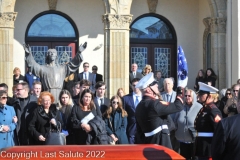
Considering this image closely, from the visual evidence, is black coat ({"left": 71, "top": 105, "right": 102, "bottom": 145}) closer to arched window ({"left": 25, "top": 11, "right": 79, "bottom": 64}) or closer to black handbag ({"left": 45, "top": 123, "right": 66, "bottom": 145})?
black handbag ({"left": 45, "top": 123, "right": 66, "bottom": 145})

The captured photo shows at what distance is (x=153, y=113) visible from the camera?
8.24 meters

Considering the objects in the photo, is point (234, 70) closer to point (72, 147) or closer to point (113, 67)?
point (113, 67)

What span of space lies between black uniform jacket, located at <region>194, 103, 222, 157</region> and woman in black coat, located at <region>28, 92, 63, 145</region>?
7.63 ft

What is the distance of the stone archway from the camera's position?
62.5 ft

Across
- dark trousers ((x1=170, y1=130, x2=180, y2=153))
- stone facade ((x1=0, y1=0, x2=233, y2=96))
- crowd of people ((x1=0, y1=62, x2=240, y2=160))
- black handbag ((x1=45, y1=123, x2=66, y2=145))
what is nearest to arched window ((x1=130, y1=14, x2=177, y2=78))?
stone facade ((x1=0, y1=0, x2=233, y2=96))

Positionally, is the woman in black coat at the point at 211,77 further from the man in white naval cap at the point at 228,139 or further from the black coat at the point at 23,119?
the man in white naval cap at the point at 228,139

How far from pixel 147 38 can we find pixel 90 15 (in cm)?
213

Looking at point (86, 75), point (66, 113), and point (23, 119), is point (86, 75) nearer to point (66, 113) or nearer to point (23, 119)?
point (66, 113)

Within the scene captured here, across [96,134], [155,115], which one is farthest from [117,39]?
[155,115]

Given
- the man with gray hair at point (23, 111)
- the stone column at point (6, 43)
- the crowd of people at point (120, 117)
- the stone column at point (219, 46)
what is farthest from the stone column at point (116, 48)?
the man with gray hair at point (23, 111)

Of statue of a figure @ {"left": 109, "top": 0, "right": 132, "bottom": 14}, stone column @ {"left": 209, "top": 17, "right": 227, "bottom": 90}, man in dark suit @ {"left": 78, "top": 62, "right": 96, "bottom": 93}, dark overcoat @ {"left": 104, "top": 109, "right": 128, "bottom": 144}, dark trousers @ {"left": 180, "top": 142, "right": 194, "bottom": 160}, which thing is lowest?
dark trousers @ {"left": 180, "top": 142, "right": 194, "bottom": 160}

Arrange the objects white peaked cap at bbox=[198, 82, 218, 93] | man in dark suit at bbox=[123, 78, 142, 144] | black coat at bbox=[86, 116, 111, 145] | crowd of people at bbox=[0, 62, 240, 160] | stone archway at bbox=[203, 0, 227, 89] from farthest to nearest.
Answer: stone archway at bbox=[203, 0, 227, 89] → man in dark suit at bbox=[123, 78, 142, 144] → black coat at bbox=[86, 116, 111, 145] → white peaked cap at bbox=[198, 82, 218, 93] → crowd of people at bbox=[0, 62, 240, 160]

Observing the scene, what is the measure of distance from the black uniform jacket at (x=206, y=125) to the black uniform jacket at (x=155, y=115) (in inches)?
43.7

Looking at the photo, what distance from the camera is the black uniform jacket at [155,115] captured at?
8203mm
